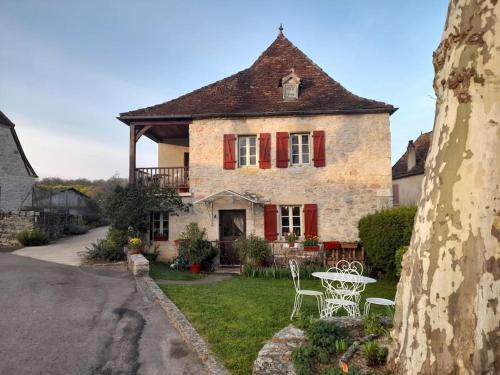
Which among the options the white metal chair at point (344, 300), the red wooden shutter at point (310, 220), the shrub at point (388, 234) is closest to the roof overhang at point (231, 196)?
the red wooden shutter at point (310, 220)

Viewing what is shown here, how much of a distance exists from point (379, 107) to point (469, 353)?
10.7 meters

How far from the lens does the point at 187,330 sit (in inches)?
182

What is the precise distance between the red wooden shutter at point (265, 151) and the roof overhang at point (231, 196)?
1.18 m

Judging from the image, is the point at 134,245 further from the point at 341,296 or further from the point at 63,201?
the point at 63,201

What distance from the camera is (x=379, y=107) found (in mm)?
11570

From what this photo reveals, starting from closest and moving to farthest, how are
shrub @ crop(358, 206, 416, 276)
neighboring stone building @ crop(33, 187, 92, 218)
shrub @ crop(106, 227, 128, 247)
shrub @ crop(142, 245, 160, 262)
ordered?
1. shrub @ crop(358, 206, 416, 276)
2. shrub @ crop(106, 227, 128, 247)
3. shrub @ crop(142, 245, 160, 262)
4. neighboring stone building @ crop(33, 187, 92, 218)

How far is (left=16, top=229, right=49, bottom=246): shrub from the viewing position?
13929 mm

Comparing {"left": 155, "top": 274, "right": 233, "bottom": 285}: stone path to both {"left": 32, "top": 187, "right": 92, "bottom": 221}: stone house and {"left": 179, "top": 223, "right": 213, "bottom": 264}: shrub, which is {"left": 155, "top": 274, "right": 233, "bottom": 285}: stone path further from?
{"left": 32, "top": 187, "right": 92, "bottom": 221}: stone house

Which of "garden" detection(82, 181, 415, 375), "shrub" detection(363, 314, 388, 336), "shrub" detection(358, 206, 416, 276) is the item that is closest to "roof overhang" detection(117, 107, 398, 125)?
"garden" detection(82, 181, 415, 375)

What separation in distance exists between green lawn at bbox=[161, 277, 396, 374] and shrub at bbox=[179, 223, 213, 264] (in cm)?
199

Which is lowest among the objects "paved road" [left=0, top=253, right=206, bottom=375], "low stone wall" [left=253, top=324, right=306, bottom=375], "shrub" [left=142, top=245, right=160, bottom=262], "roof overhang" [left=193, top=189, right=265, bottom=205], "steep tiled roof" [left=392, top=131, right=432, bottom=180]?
"paved road" [left=0, top=253, right=206, bottom=375]

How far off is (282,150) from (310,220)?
8.85 feet

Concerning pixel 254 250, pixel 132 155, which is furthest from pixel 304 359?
pixel 132 155

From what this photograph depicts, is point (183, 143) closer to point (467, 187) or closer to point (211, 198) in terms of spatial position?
point (211, 198)
